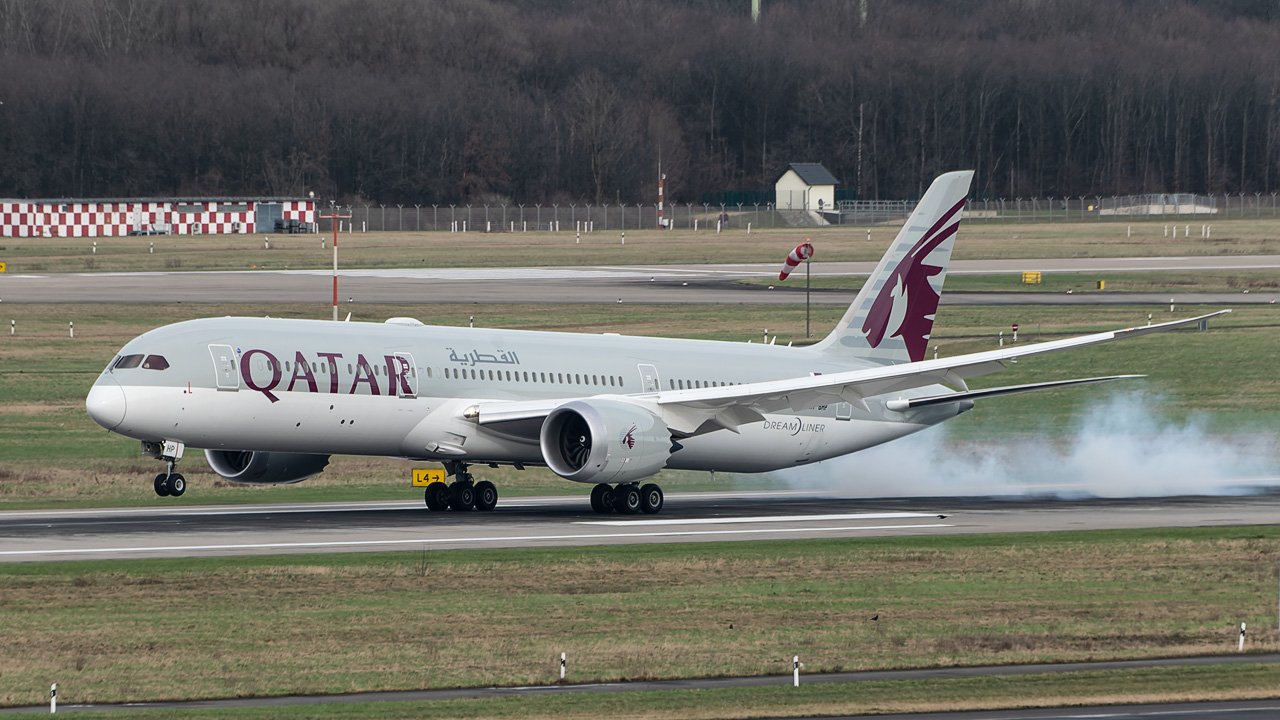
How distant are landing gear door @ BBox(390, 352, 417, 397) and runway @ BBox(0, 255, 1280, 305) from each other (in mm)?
51019

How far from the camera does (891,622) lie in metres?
27.3

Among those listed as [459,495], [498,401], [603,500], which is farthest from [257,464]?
[603,500]

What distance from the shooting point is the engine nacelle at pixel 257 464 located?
4159 cm

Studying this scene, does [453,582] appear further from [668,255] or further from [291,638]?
[668,255]

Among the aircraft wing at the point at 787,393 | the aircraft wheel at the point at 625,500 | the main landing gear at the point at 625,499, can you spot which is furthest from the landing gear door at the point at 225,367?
the aircraft wheel at the point at 625,500

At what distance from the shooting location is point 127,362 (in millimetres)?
37281

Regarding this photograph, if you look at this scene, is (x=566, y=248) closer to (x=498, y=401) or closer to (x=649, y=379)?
(x=649, y=379)

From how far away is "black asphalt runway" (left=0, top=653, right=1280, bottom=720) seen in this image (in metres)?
21.0

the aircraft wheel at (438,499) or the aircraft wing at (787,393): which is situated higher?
the aircraft wing at (787,393)

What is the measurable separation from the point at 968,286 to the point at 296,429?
75326mm

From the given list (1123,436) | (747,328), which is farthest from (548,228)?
(1123,436)

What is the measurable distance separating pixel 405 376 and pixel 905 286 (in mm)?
17311

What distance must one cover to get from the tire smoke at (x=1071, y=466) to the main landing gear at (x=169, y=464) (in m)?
21.2

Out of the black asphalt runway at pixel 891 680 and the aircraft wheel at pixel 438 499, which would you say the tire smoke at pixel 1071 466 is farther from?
the black asphalt runway at pixel 891 680
